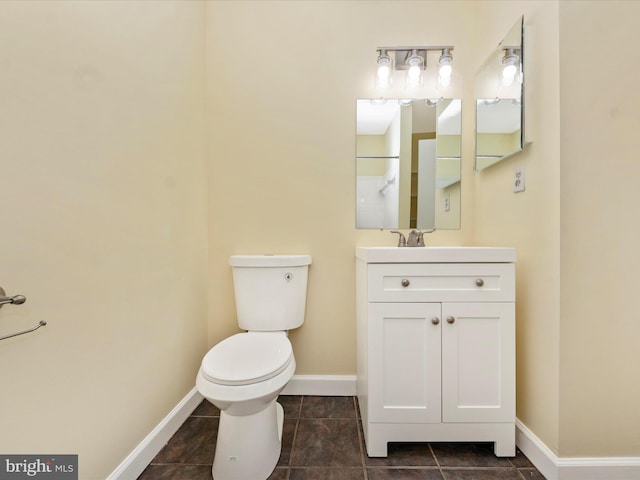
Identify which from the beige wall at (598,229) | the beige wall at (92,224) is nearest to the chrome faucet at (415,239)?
the beige wall at (598,229)

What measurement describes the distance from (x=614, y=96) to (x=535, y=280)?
71 cm

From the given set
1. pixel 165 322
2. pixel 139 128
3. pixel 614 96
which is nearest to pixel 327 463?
pixel 165 322

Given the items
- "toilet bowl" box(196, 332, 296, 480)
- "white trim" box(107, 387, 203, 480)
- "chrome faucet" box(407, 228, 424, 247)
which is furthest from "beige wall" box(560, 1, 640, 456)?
"white trim" box(107, 387, 203, 480)

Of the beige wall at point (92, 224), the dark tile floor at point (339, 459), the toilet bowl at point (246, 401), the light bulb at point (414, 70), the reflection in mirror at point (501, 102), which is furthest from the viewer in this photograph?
the light bulb at point (414, 70)

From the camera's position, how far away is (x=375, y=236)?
5.38ft

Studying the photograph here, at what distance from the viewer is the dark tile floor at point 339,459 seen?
1068mm

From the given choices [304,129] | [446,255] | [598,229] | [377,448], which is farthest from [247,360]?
[598,229]

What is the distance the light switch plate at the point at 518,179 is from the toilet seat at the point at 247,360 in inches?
47.8

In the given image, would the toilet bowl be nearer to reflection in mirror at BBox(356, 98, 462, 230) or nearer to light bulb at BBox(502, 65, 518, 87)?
reflection in mirror at BBox(356, 98, 462, 230)

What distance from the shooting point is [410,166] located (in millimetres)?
1636

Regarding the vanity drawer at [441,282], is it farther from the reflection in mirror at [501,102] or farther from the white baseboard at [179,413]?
the white baseboard at [179,413]

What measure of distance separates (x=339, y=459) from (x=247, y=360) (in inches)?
22.6

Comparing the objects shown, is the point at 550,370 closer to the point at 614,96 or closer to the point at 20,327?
the point at 614,96

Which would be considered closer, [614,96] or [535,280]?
[614,96]
